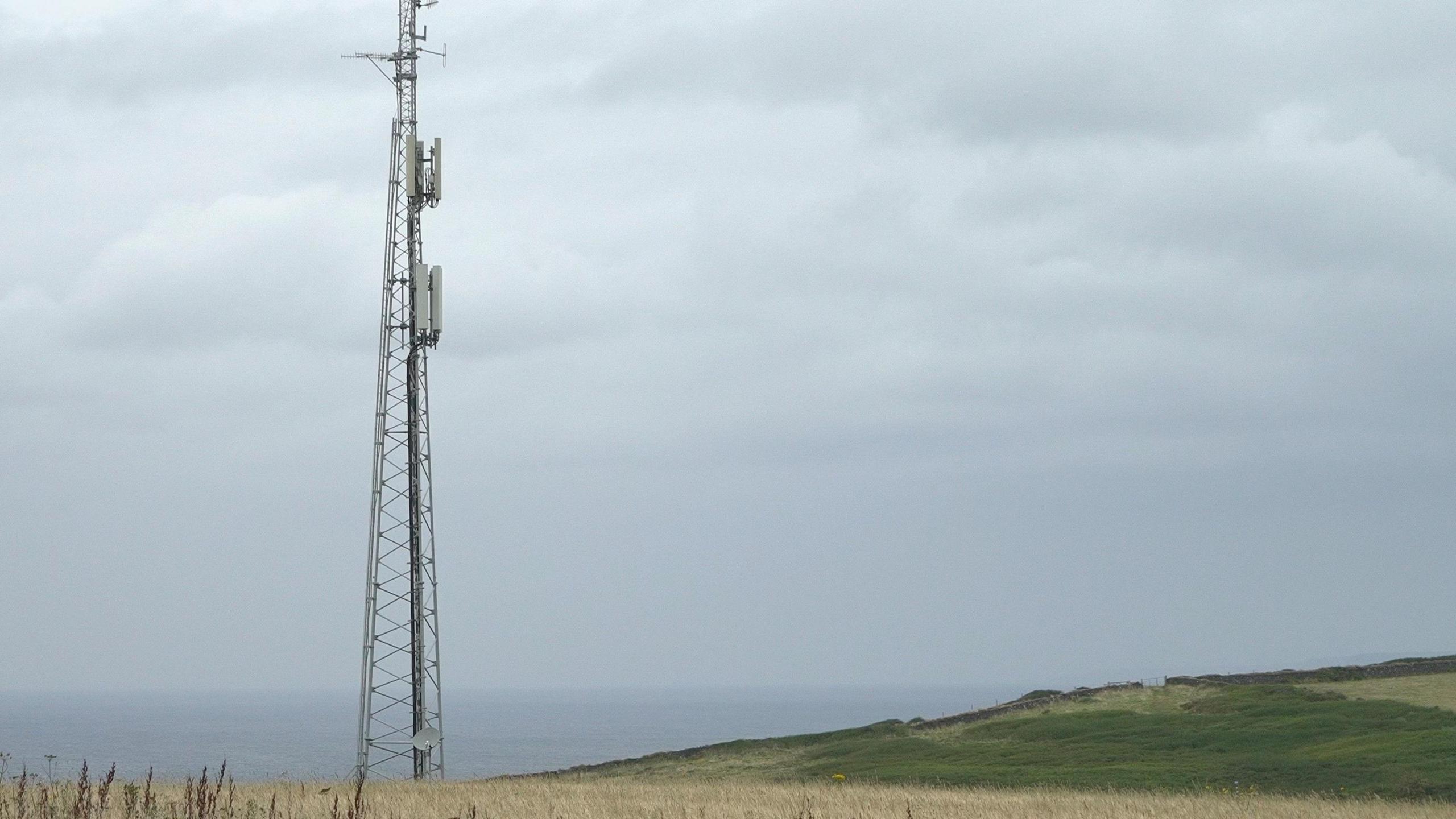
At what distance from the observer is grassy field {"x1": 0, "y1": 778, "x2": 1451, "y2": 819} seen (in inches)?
607

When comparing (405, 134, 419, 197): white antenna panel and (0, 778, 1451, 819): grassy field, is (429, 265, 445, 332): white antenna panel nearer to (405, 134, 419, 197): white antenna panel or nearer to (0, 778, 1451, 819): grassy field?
(405, 134, 419, 197): white antenna panel

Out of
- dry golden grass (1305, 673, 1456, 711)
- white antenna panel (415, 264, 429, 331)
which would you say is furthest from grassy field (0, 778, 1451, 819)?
dry golden grass (1305, 673, 1456, 711)

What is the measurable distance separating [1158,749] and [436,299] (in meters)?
21.0

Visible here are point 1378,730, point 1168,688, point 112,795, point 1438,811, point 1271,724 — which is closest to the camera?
point 112,795

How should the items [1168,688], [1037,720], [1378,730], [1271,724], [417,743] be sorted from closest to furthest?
[417,743], [1378,730], [1271,724], [1037,720], [1168,688]

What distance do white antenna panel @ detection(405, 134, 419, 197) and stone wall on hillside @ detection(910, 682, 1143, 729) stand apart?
24.6 metres

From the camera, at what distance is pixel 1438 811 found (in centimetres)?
1972

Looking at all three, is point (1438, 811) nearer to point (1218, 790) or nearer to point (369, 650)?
point (1218, 790)

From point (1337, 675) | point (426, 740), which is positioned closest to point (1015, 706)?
point (1337, 675)

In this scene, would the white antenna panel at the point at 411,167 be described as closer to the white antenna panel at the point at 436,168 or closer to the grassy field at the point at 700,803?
the white antenna panel at the point at 436,168

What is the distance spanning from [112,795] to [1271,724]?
94.2 ft

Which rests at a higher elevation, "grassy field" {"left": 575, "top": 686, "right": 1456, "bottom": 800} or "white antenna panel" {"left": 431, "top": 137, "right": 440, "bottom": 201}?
"white antenna panel" {"left": 431, "top": 137, "right": 440, "bottom": 201}

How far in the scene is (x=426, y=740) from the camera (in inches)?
1089

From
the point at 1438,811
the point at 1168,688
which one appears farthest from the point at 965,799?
the point at 1168,688
